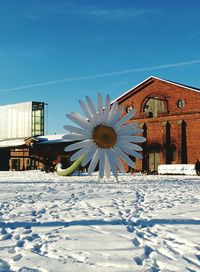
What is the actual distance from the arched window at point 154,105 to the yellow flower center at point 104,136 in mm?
18195

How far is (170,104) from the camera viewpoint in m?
30.8

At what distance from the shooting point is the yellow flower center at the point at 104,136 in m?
13.2

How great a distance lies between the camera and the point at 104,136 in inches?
526

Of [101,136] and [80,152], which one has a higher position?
[101,136]

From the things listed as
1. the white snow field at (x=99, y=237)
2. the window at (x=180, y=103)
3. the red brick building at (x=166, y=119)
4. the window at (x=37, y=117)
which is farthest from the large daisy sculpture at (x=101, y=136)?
the window at (x=37, y=117)

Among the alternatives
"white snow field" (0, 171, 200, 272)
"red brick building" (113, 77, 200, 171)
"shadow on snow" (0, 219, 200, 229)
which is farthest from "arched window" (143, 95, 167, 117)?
"shadow on snow" (0, 219, 200, 229)

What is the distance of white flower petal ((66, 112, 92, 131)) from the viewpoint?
13117 mm

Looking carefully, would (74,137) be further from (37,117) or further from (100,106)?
(37,117)

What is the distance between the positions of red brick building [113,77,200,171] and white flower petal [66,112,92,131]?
1765cm

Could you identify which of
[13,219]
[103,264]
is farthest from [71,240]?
[13,219]

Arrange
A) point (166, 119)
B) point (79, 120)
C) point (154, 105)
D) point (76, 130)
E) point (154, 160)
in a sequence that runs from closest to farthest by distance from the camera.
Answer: point (76, 130) → point (79, 120) → point (166, 119) → point (154, 105) → point (154, 160)

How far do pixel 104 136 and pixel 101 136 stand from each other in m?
0.10

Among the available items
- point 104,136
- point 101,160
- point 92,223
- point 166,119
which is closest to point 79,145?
point 101,160

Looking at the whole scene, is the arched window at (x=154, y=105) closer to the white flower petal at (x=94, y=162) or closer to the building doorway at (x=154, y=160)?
the building doorway at (x=154, y=160)
